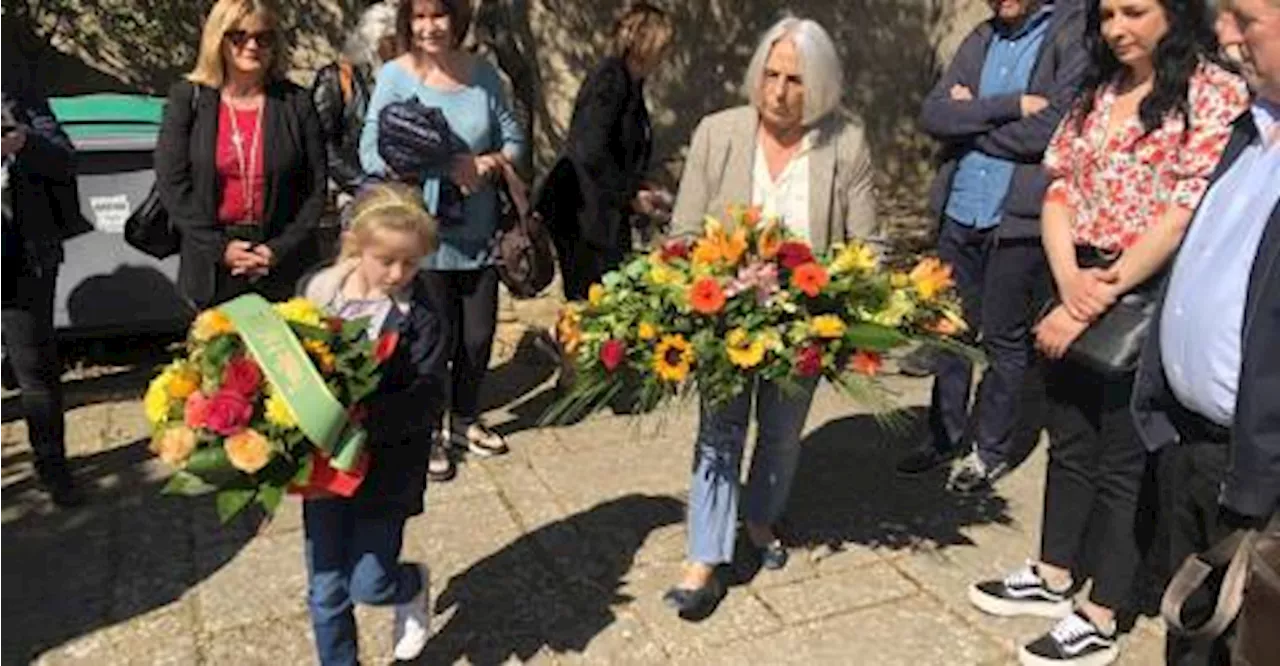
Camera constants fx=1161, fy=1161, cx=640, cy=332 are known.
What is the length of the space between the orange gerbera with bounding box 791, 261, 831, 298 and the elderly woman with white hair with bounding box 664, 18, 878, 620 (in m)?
0.35

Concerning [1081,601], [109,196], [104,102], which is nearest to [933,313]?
[1081,601]

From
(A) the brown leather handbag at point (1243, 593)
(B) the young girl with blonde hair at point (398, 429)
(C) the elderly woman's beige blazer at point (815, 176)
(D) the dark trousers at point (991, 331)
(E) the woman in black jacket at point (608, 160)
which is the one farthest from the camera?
(E) the woman in black jacket at point (608, 160)

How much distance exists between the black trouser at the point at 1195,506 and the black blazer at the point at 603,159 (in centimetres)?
270

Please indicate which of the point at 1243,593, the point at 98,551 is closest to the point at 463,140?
the point at 98,551

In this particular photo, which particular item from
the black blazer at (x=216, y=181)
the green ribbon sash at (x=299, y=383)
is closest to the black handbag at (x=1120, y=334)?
the green ribbon sash at (x=299, y=383)

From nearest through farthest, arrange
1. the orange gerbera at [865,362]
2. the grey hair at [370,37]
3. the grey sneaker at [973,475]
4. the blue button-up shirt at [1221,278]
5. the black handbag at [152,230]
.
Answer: the blue button-up shirt at [1221,278]
the orange gerbera at [865,362]
the black handbag at [152,230]
the grey sneaker at [973,475]
the grey hair at [370,37]

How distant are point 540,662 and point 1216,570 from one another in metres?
1.81

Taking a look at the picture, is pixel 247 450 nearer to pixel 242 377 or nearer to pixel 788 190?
pixel 242 377

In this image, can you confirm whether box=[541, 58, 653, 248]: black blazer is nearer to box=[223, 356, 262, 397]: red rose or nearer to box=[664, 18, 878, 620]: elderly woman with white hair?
box=[664, 18, 878, 620]: elderly woman with white hair

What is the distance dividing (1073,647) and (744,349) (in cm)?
133

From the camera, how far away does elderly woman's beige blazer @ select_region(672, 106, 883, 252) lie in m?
3.39

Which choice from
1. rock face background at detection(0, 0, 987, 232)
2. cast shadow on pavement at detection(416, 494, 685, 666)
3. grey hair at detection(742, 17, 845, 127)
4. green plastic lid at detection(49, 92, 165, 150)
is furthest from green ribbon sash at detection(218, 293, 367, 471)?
rock face background at detection(0, 0, 987, 232)

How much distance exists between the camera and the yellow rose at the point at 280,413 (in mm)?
2475

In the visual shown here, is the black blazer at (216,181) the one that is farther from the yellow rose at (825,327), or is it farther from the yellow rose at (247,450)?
the yellow rose at (825,327)
